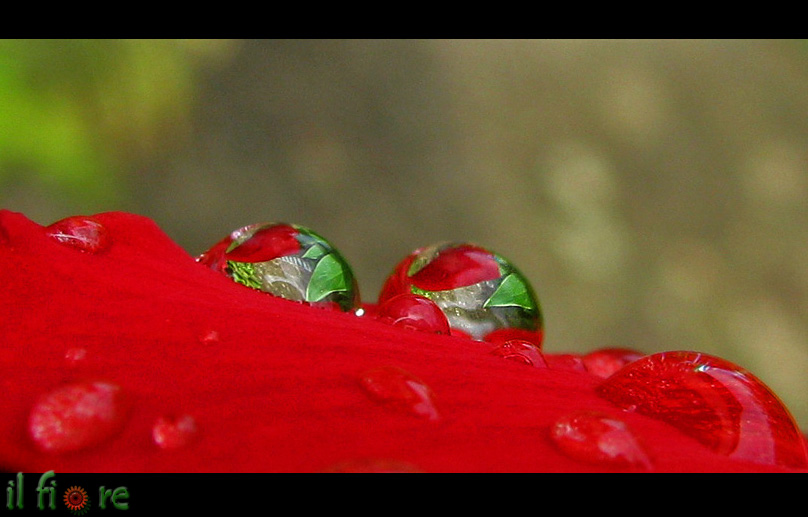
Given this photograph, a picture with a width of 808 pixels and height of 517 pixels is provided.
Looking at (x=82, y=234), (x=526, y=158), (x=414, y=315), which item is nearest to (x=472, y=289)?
(x=414, y=315)

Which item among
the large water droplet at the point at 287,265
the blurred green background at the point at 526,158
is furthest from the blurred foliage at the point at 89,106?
the large water droplet at the point at 287,265

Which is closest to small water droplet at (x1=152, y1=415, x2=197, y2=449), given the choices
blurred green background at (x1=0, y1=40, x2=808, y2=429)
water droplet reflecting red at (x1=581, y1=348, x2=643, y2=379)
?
water droplet reflecting red at (x1=581, y1=348, x2=643, y2=379)

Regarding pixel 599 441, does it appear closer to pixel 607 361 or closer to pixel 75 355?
pixel 75 355

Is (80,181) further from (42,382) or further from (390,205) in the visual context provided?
(42,382)

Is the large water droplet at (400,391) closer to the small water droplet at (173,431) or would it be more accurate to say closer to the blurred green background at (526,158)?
the small water droplet at (173,431)

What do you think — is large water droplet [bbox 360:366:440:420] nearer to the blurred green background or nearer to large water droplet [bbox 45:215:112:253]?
large water droplet [bbox 45:215:112:253]

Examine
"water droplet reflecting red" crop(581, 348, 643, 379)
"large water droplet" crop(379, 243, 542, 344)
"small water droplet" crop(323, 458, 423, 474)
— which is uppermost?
"small water droplet" crop(323, 458, 423, 474)

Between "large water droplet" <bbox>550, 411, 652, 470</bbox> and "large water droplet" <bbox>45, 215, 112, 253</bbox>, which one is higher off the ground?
"large water droplet" <bbox>45, 215, 112, 253</bbox>
